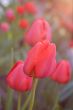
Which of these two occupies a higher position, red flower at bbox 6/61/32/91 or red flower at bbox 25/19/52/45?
red flower at bbox 25/19/52/45

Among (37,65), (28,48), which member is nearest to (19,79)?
(37,65)

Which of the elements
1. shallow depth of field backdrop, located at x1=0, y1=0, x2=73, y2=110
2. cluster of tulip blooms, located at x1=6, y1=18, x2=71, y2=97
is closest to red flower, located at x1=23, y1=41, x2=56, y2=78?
cluster of tulip blooms, located at x1=6, y1=18, x2=71, y2=97

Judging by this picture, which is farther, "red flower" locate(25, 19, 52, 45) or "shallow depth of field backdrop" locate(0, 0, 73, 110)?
"shallow depth of field backdrop" locate(0, 0, 73, 110)

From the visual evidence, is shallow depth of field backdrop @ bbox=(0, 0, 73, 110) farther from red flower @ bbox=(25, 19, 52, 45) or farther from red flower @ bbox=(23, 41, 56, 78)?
red flower @ bbox=(23, 41, 56, 78)

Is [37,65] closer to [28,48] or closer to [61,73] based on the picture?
[61,73]

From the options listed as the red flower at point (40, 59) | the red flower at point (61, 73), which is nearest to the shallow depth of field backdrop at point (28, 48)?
the red flower at point (61, 73)

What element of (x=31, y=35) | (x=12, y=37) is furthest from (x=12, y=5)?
(x=31, y=35)

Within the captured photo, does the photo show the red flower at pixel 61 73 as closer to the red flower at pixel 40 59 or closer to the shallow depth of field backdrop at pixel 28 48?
the shallow depth of field backdrop at pixel 28 48
